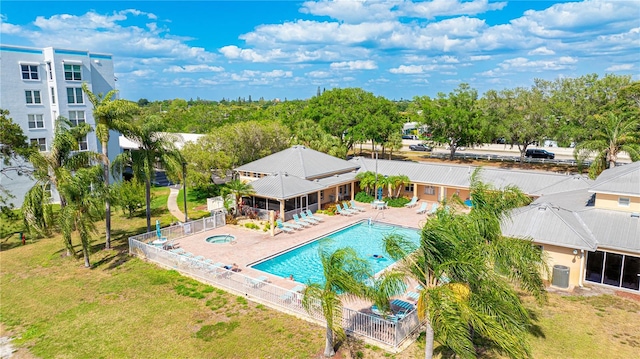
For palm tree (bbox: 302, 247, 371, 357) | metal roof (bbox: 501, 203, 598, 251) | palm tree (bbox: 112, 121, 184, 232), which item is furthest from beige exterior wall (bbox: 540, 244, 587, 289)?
palm tree (bbox: 112, 121, 184, 232)

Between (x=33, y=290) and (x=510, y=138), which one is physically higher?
(x=510, y=138)

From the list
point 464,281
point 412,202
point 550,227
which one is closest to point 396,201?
point 412,202

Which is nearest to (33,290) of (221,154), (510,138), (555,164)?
(221,154)

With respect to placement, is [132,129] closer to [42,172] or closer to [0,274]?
[42,172]

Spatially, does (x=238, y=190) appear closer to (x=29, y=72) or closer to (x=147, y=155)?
(x=147, y=155)

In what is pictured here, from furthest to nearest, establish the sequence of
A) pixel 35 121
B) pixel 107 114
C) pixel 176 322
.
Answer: pixel 35 121 → pixel 107 114 → pixel 176 322

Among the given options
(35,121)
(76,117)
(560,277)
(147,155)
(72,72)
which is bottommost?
(560,277)

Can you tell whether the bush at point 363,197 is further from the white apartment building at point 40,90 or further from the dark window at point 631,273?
the white apartment building at point 40,90
